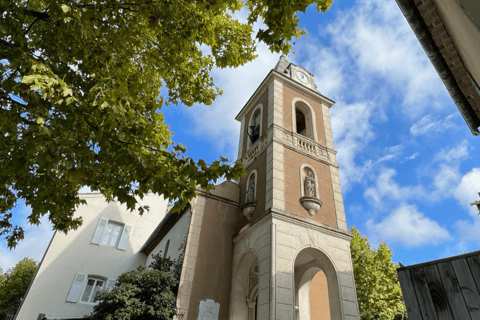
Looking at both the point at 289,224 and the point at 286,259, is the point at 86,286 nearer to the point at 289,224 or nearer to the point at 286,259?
the point at 286,259

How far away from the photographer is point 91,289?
694 inches

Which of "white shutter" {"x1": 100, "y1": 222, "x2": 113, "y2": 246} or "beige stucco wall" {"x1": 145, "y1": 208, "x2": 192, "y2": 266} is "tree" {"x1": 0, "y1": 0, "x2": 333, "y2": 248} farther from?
"white shutter" {"x1": 100, "y1": 222, "x2": 113, "y2": 246}

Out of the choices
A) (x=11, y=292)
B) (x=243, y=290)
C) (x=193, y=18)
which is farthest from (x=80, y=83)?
(x=11, y=292)

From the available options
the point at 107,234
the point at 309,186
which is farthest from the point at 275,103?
the point at 107,234

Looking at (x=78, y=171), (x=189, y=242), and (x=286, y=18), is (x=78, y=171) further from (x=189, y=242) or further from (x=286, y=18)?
(x=189, y=242)

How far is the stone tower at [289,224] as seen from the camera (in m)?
9.82

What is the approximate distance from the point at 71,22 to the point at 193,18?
201 centimetres

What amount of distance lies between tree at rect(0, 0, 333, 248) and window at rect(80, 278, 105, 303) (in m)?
13.3

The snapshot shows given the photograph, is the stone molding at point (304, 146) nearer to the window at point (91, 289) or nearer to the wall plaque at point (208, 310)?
the wall plaque at point (208, 310)

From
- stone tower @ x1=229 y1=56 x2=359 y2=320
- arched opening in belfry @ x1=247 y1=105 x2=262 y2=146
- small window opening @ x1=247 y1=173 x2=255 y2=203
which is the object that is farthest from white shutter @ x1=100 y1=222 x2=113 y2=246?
arched opening in belfry @ x1=247 y1=105 x2=262 y2=146

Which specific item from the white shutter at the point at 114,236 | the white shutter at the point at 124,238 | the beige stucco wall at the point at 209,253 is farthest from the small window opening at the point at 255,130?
the white shutter at the point at 114,236

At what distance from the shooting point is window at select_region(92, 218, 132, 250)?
19.2 meters

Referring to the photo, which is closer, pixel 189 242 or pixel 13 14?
pixel 13 14

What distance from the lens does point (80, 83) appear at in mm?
4566
